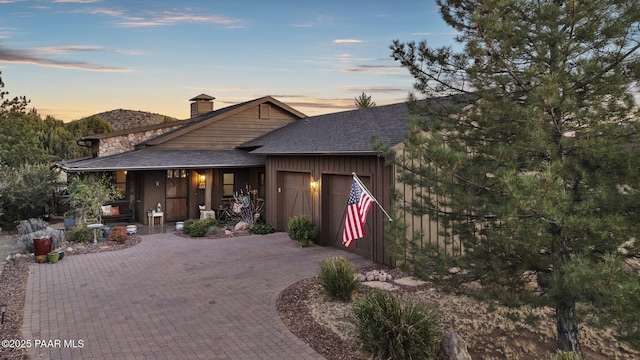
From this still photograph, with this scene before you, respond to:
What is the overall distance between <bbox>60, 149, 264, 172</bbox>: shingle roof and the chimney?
4510 millimetres

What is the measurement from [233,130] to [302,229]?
8504 mm

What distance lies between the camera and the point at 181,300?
22.7 ft

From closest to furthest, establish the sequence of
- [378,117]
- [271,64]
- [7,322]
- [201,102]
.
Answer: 1. [7,322]
2. [378,117]
3. [271,64]
4. [201,102]

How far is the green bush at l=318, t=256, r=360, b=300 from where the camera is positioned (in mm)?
6855

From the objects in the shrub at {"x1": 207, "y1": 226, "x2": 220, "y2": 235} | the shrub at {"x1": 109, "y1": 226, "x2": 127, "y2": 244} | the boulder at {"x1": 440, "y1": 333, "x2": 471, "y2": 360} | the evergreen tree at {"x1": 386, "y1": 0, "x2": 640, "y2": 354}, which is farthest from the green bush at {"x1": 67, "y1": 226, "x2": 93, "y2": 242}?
the boulder at {"x1": 440, "y1": 333, "x2": 471, "y2": 360}

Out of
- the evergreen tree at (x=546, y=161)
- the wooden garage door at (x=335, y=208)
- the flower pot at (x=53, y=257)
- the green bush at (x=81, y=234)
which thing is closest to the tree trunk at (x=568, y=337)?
the evergreen tree at (x=546, y=161)

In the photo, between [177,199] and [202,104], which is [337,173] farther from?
[202,104]

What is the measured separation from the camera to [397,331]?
4711mm

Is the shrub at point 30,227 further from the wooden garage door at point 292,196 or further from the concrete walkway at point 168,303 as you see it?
the wooden garage door at point 292,196

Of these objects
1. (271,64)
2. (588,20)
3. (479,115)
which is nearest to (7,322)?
(479,115)

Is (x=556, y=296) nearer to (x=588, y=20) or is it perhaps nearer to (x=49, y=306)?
(x=588, y=20)

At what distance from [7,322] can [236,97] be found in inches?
949

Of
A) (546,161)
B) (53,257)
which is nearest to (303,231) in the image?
(53,257)

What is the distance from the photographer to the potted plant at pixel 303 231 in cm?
1119
